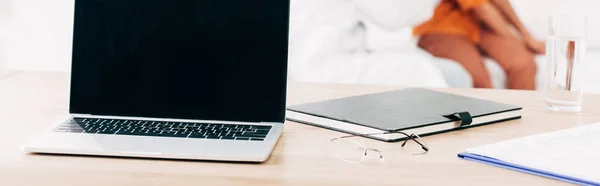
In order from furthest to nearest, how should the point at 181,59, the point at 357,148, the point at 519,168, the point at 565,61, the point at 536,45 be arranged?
the point at 536,45
the point at 565,61
the point at 181,59
the point at 357,148
the point at 519,168

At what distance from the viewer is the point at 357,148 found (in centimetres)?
100

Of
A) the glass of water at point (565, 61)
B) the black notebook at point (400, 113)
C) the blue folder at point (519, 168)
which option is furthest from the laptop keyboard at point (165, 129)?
the glass of water at point (565, 61)

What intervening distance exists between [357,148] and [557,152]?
0.82 ft

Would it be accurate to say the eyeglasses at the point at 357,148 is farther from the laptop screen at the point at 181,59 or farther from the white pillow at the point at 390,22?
the white pillow at the point at 390,22

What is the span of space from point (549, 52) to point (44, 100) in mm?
873

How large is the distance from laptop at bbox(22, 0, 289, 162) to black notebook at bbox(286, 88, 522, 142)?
88 mm

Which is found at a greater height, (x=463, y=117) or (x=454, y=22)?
(x=454, y=22)

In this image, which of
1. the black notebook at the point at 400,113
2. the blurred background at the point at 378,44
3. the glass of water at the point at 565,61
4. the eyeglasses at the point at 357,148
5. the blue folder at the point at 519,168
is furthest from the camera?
the blurred background at the point at 378,44

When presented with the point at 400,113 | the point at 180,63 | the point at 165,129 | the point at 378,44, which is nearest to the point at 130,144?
the point at 165,129

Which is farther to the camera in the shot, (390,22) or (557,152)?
(390,22)

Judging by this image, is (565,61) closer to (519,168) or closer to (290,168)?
A: (519,168)

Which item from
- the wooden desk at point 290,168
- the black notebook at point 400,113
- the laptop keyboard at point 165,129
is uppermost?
the black notebook at point 400,113

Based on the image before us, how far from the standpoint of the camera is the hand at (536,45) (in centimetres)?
203

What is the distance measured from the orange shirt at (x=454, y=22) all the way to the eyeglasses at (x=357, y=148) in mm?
1031
